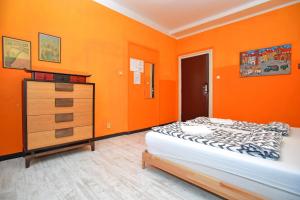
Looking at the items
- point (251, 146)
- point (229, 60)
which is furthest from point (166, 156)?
point (229, 60)

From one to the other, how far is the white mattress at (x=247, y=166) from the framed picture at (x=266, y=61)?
209cm

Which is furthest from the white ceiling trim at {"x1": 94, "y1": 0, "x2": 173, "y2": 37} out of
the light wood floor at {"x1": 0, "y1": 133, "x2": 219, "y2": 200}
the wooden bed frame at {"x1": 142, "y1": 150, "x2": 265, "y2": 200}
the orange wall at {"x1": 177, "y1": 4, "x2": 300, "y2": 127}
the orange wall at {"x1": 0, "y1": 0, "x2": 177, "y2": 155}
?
the wooden bed frame at {"x1": 142, "y1": 150, "x2": 265, "y2": 200}

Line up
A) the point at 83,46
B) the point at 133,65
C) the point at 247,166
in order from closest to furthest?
the point at 247,166, the point at 83,46, the point at 133,65

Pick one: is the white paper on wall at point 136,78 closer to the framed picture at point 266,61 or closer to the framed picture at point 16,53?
the framed picture at point 16,53

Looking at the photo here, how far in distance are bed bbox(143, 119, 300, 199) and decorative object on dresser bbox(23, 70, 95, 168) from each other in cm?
139

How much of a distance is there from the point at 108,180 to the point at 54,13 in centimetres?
271

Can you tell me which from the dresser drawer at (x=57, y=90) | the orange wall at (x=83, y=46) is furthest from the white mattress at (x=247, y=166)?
the orange wall at (x=83, y=46)

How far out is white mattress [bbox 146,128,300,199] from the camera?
97 cm

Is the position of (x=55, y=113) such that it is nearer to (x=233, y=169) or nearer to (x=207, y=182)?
(x=207, y=182)

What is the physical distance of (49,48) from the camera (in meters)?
2.44

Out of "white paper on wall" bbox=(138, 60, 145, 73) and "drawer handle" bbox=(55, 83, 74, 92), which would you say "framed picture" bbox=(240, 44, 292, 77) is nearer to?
"white paper on wall" bbox=(138, 60, 145, 73)

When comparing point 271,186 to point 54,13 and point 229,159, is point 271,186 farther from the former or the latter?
point 54,13

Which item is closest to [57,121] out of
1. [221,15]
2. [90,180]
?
[90,180]

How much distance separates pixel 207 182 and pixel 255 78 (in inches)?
120
